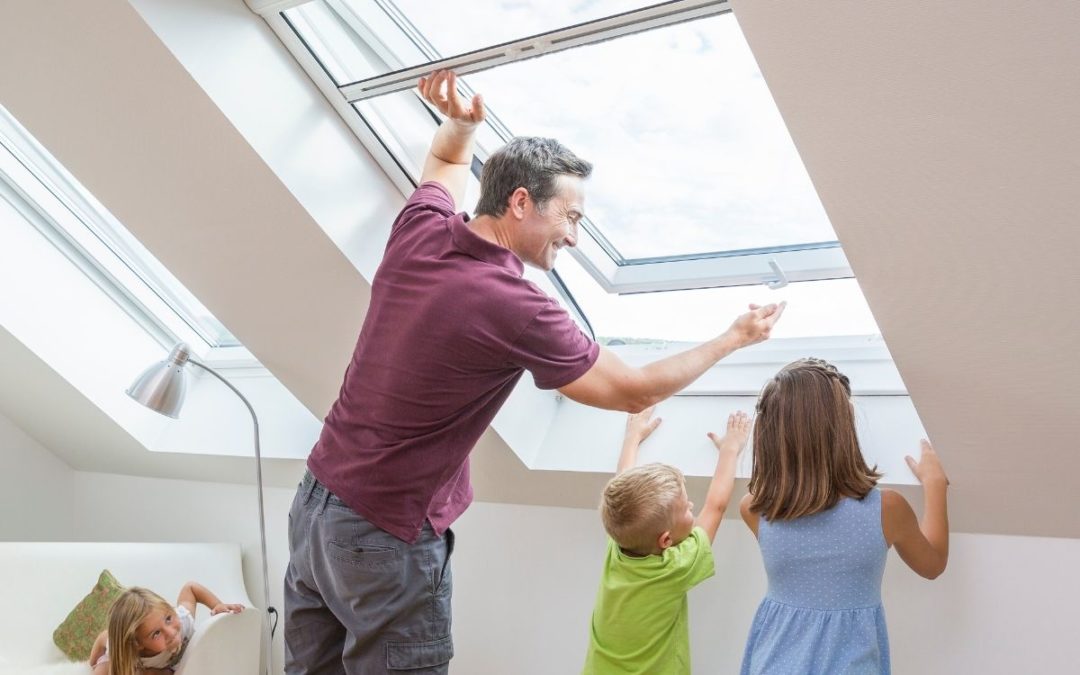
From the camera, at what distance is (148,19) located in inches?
76.3

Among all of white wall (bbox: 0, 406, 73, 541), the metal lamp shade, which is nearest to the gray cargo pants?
the metal lamp shade

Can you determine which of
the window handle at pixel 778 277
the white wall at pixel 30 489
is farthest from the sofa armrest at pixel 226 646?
the window handle at pixel 778 277

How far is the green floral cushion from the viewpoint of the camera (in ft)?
11.0

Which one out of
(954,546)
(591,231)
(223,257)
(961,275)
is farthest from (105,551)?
(961,275)

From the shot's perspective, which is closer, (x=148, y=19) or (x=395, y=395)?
(x=395, y=395)

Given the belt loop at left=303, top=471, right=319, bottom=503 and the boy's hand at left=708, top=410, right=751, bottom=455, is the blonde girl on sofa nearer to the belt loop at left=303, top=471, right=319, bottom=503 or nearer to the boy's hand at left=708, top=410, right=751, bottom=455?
the belt loop at left=303, top=471, right=319, bottom=503

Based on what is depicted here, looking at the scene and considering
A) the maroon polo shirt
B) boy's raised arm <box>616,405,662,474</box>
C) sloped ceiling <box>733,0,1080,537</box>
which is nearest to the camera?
sloped ceiling <box>733,0,1080,537</box>

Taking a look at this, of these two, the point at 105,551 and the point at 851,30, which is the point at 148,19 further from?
the point at 105,551

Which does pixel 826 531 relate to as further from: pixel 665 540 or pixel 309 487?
pixel 309 487

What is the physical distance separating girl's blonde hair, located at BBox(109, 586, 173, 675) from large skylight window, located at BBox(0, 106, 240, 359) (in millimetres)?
997

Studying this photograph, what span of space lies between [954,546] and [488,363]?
116 cm

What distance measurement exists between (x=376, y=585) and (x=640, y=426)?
0.99 m

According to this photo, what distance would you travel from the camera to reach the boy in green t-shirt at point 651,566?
214 centimetres

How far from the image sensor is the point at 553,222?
1.92 m
